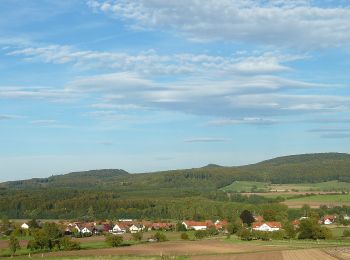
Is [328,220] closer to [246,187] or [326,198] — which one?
[326,198]

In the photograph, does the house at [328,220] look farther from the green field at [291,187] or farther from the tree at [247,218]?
the green field at [291,187]

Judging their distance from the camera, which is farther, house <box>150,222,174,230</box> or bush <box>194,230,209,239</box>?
house <box>150,222,174,230</box>

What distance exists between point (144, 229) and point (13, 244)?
124ft

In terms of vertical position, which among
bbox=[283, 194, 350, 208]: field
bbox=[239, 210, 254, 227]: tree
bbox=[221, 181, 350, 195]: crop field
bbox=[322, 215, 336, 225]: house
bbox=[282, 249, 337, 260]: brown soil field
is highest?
bbox=[221, 181, 350, 195]: crop field

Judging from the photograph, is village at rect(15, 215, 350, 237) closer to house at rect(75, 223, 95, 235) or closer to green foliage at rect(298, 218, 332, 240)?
house at rect(75, 223, 95, 235)

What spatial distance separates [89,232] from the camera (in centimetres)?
9950

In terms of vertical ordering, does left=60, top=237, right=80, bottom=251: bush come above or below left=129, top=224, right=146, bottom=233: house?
above

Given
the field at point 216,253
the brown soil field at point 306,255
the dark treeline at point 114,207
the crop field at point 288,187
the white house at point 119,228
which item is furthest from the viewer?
the crop field at point 288,187

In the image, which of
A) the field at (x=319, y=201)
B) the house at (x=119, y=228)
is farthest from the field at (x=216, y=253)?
the field at (x=319, y=201)

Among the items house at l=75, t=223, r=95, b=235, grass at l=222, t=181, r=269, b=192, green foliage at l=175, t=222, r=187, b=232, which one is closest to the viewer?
green foliage at l=175, t=222, r=187, b=232

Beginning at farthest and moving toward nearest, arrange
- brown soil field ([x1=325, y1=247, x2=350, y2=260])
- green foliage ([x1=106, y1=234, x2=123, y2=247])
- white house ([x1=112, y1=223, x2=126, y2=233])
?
1. white house ([x1=112, y1=223, x2=126, y2=233])
2. green foliage ([x1=106, y1=234, x2=123, y2=247])
3. brown soil field ([x1=325, y1=247, x2=350, y2=260])

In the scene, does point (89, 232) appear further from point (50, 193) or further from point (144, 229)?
point (50, 193)

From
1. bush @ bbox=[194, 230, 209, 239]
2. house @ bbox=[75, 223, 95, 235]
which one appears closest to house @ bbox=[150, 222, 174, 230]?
house @ bbox=[75, 223, 95, 235]

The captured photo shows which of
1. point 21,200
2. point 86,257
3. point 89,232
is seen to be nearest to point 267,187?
point 21,200
